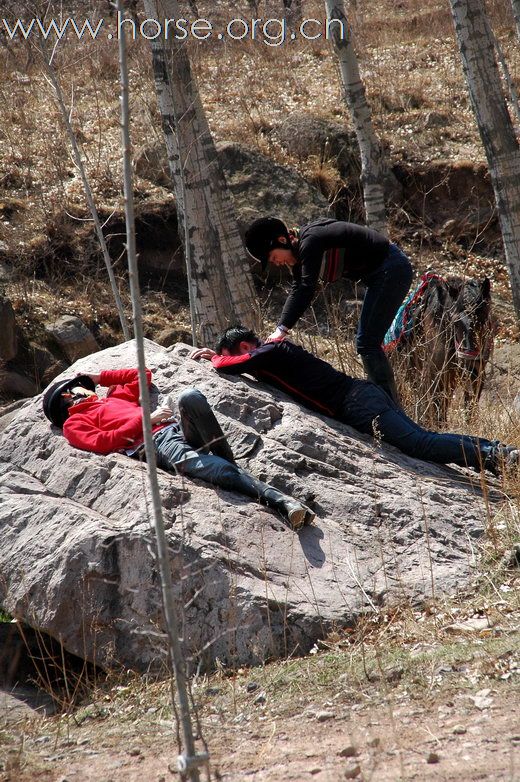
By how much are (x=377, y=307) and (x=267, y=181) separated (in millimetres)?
6771

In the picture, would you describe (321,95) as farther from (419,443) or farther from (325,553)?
(325,553)

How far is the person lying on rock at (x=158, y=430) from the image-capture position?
15.6 feet

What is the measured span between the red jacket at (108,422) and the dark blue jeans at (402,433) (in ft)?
4.26

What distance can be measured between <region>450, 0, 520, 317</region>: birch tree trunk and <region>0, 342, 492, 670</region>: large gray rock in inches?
199

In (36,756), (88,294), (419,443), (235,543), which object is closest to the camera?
(36,756)

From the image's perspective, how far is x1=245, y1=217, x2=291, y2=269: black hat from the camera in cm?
540

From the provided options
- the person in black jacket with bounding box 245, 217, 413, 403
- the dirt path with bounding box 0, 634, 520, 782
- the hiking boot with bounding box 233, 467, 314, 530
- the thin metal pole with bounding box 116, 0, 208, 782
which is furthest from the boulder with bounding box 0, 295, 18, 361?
the thin metal pole with bounding box 116, 0, 208, 782

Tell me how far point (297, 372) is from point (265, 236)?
2.99 feet

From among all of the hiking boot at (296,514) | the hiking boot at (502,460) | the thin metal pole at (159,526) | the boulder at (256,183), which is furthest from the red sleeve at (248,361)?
the boulder at (256,183)

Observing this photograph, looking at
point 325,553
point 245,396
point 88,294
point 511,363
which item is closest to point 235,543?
point 325,553

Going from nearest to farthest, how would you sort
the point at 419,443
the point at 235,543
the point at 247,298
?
the point at 235,543 < the point at 419,443 < the point at 247,298

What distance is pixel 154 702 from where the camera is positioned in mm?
3912

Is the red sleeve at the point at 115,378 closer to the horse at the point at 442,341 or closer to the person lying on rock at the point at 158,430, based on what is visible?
the person lying on rock at the point at 158,430

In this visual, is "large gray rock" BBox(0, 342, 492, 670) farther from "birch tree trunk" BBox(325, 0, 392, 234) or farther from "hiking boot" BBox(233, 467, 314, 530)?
"birch tree trunk" BBox(325, 0, 392, 234)
